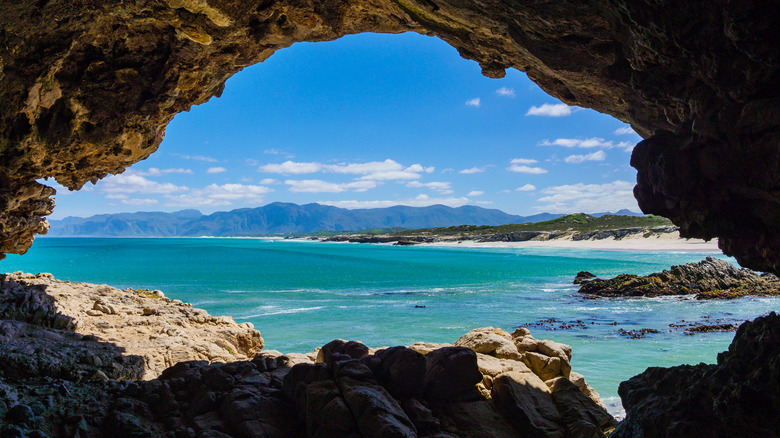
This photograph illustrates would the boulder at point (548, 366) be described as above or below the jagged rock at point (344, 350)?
below

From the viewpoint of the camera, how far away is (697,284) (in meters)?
29.2

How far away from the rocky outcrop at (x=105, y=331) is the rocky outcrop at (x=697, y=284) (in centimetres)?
2620

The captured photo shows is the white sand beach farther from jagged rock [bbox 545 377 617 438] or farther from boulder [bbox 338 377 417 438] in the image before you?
boulder [bbox 338 377 417 438]

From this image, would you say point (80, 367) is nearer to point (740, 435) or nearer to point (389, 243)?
point (740, 435)

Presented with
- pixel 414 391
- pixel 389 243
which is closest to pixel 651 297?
pixel 414 391

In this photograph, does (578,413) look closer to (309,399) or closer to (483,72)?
(309,399)

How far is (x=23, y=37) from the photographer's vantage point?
24.8 ft

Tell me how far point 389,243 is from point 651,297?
5320 inches

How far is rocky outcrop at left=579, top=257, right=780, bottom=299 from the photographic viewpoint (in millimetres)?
28011

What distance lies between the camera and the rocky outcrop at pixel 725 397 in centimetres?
458

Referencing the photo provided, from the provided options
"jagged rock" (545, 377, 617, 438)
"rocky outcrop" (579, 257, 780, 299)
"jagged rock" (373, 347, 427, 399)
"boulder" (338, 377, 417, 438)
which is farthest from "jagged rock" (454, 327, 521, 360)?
"rocky outcrop" (579, 257, 780, 299)

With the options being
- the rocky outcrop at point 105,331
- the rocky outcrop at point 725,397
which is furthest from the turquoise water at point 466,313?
the rocky outcrop at point 725,397

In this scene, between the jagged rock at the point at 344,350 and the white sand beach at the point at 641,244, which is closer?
the jagged rock at the point at 344,350

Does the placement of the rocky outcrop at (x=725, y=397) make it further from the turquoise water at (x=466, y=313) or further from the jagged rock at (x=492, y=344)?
the turquoise water at (x=466, y=313)
